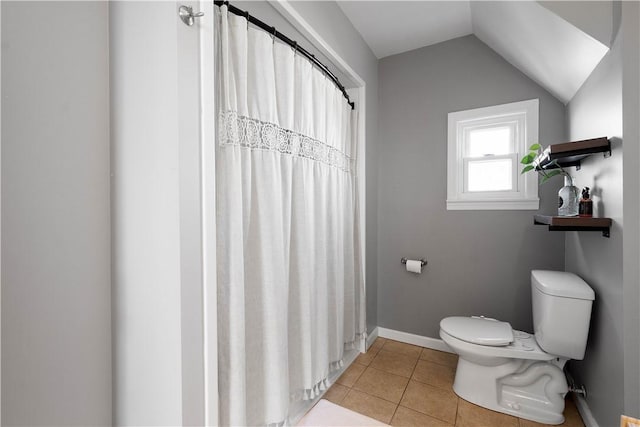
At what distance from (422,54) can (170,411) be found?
2901 millimetres

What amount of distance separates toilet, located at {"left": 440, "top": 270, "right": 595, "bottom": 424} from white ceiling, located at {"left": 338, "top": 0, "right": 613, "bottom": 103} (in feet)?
4.04

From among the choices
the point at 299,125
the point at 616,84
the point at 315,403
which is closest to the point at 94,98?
the point at 299,125

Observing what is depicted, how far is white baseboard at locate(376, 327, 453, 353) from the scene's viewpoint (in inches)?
91.1

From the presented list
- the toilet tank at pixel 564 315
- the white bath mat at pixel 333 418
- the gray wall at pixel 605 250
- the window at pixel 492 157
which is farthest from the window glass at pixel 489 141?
the white bath mat at pixel 333 418

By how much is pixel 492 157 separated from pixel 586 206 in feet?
2.92

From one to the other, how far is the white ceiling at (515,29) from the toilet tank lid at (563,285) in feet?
3.75

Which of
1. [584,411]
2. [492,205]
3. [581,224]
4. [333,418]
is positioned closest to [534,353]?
[584,411]

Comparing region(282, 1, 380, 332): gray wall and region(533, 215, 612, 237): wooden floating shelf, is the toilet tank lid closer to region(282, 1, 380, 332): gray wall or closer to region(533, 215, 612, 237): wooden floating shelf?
region(533, 215, 612, 237): wooden floating shelf

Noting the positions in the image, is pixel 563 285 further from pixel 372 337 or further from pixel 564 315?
pixel 372 337

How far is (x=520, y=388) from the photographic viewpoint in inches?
64.7

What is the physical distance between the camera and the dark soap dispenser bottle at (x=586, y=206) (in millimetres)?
1389

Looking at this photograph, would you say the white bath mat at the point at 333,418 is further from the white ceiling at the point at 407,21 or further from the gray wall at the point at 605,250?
the white ceiling at the point at 407,21

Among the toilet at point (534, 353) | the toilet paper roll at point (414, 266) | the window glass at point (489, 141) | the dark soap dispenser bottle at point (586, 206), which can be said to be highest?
the window glass at point (489, 141)

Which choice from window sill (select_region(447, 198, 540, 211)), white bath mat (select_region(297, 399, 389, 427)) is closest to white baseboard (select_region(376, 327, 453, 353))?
white bath mat (select_region(297, 399, 389, 427))
